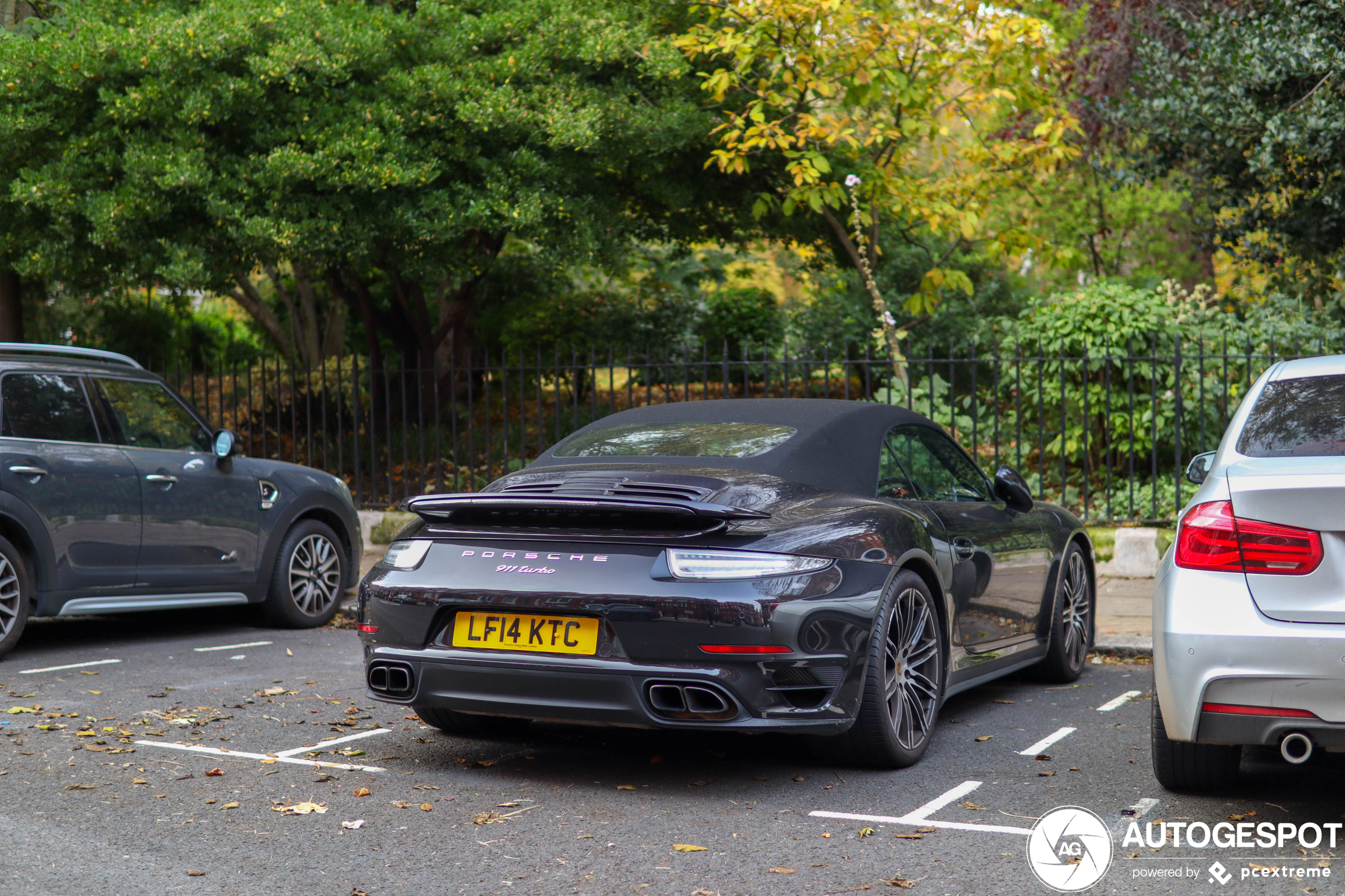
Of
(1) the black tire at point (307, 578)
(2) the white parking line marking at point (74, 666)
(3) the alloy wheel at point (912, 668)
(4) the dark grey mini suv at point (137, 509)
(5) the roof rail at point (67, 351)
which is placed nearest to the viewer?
(3) the alloy wheel at point (912, 668)

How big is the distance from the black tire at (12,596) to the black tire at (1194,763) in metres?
5.65

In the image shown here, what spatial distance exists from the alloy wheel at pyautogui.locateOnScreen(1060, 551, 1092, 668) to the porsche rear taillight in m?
2.63

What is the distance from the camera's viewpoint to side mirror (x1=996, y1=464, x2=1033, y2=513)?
586 cm

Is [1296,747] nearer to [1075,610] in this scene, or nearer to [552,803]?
[552,803]

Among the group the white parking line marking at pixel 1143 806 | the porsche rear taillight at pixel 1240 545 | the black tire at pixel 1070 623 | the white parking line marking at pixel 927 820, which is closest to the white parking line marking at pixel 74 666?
the white parking line marking at pixel 927 820

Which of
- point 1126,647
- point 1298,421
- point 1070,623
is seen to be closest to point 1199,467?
point 1298,421

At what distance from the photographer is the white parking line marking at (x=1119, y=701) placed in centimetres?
590

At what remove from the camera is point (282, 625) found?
8438 mm

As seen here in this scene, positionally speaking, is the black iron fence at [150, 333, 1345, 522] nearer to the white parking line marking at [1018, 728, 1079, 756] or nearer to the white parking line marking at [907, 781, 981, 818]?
the white parking line marking at [1018, 728, 1079, 756]

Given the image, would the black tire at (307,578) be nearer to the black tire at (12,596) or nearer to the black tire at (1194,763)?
the black tire at (12,596)

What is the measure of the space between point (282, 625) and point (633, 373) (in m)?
9.95

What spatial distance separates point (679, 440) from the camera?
514 centimetres

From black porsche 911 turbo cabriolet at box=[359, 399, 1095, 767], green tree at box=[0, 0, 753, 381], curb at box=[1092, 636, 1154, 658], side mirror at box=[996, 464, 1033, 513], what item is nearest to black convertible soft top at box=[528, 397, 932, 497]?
black porsche 911 turbo cabriolet at box=[359, 399, 1095, 767]

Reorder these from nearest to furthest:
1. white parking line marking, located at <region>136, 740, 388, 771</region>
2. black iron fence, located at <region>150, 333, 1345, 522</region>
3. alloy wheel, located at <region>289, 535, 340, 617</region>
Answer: white parking line marking, located at <region>136, 740, 388, 771</region> < alloy wheel, located at <region>289, 535, 340, 617</region> < black iron fence, located at <region>150, 333, 1345, 522</region>
